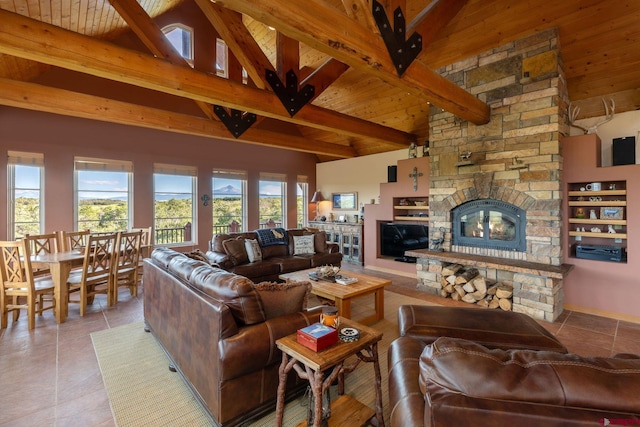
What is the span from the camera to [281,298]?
2039 mm

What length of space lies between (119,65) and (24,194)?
3.99 meters

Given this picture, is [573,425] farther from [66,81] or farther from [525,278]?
[66,81]

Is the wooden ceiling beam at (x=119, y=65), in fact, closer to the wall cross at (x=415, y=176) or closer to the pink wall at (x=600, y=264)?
the wall cross at (x=415, y=176)

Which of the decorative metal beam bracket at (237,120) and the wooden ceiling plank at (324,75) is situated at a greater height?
the wooden ceiling plank at (324,75)

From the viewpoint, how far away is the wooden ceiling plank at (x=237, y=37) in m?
3.57

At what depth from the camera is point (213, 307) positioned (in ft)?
5.84

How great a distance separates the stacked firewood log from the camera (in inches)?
156

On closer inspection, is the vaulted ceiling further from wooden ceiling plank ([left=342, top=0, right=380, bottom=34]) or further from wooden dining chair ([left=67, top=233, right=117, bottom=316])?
wooden dining chair ([left=67, top=233, right=117, bottom=316])

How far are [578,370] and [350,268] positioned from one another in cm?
560

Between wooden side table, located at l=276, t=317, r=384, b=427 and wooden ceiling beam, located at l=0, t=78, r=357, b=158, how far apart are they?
418 centimetres

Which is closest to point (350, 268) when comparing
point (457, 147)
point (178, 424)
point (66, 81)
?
point (457, 147)

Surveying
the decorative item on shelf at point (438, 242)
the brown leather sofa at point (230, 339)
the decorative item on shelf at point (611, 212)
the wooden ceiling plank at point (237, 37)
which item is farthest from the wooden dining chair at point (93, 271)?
the decorative item on shelf at point (611, 212)

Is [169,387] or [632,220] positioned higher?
[632,220]

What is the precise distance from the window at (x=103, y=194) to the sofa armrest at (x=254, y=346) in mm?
5360
